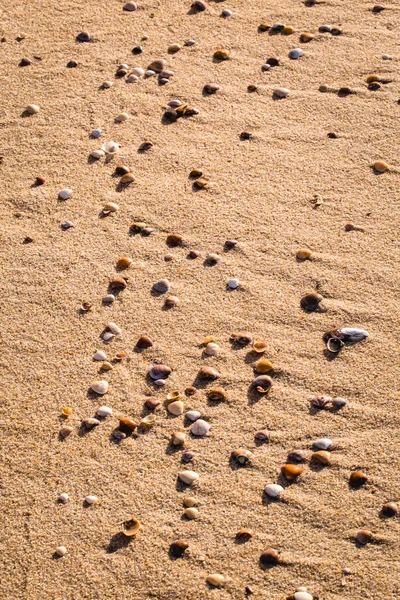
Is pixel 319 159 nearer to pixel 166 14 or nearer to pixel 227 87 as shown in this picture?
pixel 227 87

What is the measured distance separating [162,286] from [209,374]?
1.92 feet

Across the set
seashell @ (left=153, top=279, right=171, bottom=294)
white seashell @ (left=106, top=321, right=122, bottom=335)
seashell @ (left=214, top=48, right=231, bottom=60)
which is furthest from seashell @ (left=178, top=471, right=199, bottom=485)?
seashell @ (left=214, top=48, right=231, bottom=60)

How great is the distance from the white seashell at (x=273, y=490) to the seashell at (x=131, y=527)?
52 cm

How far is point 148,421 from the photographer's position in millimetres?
3193

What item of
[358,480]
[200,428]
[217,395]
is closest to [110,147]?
[217,395]

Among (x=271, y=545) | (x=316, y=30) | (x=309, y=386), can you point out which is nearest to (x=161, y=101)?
(x=316, y=30)

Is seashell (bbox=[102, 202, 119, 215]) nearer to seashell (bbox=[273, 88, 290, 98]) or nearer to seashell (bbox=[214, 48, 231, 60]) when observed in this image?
seashell (bbox=[273, 88, 290, 98])

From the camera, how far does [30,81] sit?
4898 mm

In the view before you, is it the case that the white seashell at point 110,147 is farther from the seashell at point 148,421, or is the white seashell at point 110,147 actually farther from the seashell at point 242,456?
the seashell at point 242,456

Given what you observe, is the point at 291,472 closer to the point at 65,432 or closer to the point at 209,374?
the point at 209,374

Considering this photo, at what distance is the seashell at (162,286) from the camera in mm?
3682

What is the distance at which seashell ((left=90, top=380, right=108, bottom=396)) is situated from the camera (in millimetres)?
3307

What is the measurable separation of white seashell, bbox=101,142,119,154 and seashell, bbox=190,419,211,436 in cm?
191

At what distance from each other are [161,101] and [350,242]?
1614mm
